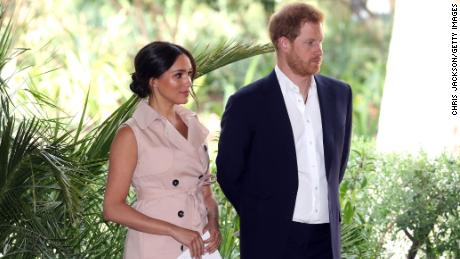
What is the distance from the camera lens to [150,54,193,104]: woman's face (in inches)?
166

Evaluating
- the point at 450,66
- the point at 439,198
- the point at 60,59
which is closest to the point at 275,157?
the point at 439,198

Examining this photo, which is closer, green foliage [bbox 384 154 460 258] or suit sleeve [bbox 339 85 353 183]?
suit sleeve [bbox 339 85 353 183]

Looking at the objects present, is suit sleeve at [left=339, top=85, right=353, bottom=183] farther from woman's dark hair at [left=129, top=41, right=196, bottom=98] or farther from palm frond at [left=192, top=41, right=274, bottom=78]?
woman's dark hair at [left=129, top=41, right=196, bottom=98]

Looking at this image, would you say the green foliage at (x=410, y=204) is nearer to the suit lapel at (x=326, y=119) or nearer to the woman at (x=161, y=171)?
the suit lapel at (x=326, y=119)

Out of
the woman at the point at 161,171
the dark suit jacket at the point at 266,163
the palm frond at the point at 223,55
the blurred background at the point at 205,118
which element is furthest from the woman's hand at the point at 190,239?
the palm frond at the point at 223,55

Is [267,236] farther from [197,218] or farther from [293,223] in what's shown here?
[197,218]

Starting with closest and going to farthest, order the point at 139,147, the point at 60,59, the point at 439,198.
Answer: the point at 139,147 → the point at 439,198 → the point at 60,59

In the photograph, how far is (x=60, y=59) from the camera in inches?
477

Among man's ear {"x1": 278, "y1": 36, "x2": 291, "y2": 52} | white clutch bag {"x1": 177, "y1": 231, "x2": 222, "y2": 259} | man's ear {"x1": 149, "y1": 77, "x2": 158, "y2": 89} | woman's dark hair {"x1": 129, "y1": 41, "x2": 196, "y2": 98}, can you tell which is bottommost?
white clutch bag {"x1": 177, "y1": 231, "x2": 222, "y2": 259}

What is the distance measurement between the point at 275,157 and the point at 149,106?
675 millimetres

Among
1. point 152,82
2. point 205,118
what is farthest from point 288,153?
point 205,118

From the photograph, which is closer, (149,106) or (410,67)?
(149,106)

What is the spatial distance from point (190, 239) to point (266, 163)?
2.45 ft

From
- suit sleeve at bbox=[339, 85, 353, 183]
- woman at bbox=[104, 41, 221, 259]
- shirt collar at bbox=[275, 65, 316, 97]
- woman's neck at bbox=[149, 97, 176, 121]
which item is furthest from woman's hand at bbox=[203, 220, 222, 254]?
suit sleeve at bbox=[339, 85, 353, 183]
